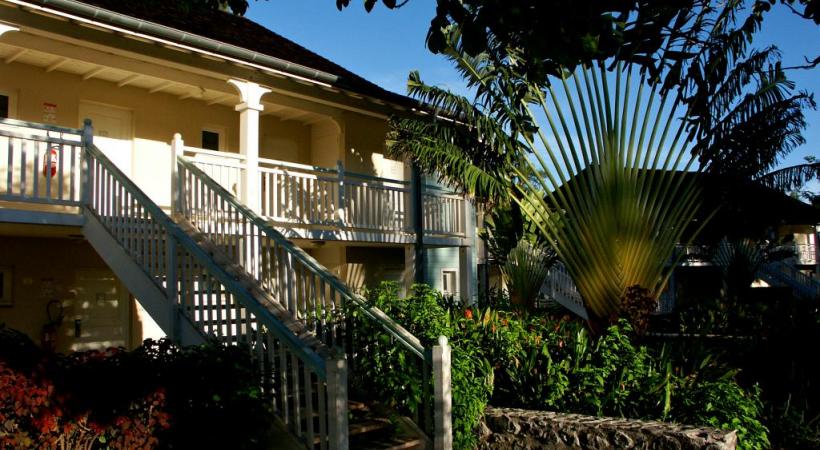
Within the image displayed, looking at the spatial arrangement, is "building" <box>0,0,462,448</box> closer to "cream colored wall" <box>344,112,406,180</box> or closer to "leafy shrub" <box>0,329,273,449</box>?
"cream colored wall" <box>344,112,406,180</box>

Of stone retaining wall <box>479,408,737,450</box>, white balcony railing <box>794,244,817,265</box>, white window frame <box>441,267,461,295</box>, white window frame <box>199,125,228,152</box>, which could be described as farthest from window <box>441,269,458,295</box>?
white balcony railing <box>794,244,817,265</box>

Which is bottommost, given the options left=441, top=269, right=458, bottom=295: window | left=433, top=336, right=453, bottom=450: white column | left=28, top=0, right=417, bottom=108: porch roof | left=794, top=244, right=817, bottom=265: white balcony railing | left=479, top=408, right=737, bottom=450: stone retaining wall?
left=479, top=408, right=737, bottom=450: stone retaining wall

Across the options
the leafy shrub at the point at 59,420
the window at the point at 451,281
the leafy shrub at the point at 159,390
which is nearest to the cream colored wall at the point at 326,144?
the window at the point at 451,281

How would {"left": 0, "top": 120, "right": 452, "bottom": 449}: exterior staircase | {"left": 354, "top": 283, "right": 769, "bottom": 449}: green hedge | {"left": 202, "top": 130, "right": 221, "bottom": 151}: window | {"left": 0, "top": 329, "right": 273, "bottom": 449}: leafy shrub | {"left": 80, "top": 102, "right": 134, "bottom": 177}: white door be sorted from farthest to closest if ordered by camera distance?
{"left": 202, "top": 130, "right": 221, "bottom": 151}: window → {"left": 80, "top": 102, "right": 134, "bottom": 177}: white door → {"left": 354, "top": 283, "right": 769, "bottom": 449}: green hedge → {"left": 0, "top": 120, "right": 452, "bottom": 449}: exterior staircase → {"left": 0, "top": 329, "right": 273, "bottom": 449}: leafy shrub

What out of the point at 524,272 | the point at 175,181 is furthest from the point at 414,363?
the point at 524,272

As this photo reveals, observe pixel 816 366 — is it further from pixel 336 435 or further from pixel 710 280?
pixel 710 280

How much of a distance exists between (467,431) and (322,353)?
1.84 metres

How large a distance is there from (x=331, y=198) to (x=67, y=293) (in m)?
4.35

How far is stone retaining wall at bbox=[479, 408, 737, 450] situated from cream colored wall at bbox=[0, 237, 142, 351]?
259 inches

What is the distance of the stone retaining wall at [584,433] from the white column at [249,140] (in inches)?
196

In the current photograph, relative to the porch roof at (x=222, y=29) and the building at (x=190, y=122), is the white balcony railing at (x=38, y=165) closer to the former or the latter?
the building at (x=190, y=122)

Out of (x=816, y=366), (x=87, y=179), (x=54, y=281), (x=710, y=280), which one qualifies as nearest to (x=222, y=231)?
(x=87, y=179)

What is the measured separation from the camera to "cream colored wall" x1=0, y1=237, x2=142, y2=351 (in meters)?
10.8

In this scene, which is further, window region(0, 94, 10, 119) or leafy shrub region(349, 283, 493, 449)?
window region(0, 94, 10, 119)
